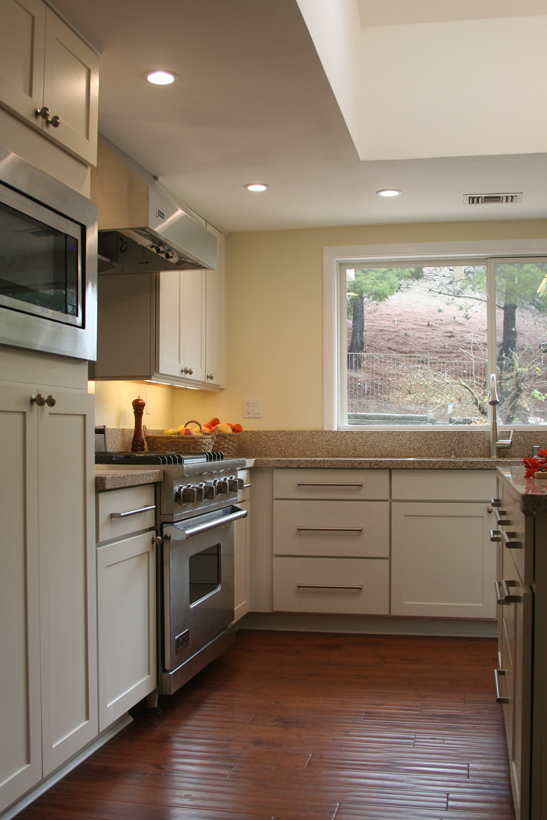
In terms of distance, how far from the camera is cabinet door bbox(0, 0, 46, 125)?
1.73 metres

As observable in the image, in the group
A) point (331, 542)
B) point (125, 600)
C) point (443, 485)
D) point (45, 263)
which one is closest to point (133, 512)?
point (125, 600)

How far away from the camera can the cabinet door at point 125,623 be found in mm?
2164

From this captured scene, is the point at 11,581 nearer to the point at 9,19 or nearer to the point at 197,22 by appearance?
the point at 9,19

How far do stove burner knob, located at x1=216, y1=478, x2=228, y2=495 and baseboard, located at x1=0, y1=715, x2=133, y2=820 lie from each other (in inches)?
36.7

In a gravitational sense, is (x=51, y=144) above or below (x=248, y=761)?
above

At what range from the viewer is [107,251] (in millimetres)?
3012

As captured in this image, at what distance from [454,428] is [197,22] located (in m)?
2.72

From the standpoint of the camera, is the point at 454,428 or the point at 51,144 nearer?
the point at 51,144

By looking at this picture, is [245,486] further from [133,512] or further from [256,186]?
[256,186]

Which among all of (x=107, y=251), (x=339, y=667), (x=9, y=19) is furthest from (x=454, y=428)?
(x=9, y=19)

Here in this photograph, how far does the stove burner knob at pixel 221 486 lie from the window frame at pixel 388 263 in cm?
122

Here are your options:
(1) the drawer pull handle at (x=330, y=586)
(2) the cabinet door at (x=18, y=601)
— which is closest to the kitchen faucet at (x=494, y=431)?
(1) the drawer pull handle at (x=330, y=586)

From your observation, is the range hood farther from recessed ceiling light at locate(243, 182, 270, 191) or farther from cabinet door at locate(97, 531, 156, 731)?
cabinet door at locate(97, 531, 156, 731)

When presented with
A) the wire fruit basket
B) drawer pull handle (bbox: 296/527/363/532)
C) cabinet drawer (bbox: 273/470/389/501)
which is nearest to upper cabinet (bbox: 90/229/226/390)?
the wire fruit basket
